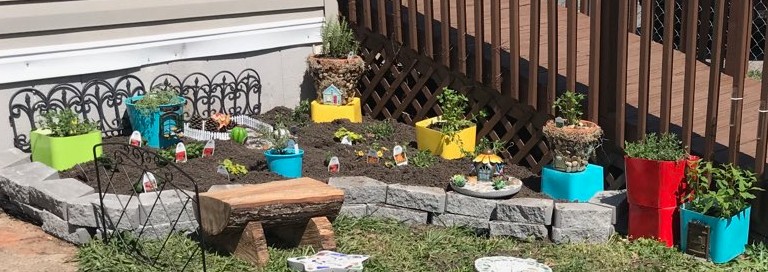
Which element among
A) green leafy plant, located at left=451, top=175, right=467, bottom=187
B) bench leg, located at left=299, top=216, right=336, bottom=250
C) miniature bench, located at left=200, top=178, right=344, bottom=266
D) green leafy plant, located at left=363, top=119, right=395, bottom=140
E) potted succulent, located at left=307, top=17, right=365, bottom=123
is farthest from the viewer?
potted succulent, located at left=307, top=17, right=365, bottom=123

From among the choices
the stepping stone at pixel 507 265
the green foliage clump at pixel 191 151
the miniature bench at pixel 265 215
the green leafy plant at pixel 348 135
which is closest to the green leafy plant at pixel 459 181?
the stepping stone at pixel 507 265

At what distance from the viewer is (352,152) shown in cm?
657

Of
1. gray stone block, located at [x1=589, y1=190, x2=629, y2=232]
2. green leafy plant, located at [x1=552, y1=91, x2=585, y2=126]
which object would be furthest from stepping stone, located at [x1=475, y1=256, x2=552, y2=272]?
green leafy plant, located at [x1=552, y1=91, x2=585, y2=126]

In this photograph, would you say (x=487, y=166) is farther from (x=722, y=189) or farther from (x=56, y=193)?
(x=56, y=193)

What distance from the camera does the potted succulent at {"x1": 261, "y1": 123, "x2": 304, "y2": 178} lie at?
5.97 meters

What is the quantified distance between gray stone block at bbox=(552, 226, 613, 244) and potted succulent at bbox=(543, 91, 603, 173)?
39 cm

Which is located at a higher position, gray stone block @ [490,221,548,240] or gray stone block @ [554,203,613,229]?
gray stone block @ [554,203,613,229]

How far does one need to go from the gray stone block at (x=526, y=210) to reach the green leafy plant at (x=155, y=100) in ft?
8.46

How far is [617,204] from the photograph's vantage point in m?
5.44

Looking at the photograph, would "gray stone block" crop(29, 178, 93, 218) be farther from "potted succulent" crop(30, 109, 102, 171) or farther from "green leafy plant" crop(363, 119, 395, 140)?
"green leafy plant" crop(363, 119, 395, 140)

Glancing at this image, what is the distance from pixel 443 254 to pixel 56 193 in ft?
7.45

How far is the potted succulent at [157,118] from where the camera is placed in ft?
21.4

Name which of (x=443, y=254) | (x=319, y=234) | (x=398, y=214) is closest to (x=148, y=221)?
(x=319, y=234)

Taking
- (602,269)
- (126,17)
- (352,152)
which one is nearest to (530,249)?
(602,269)
